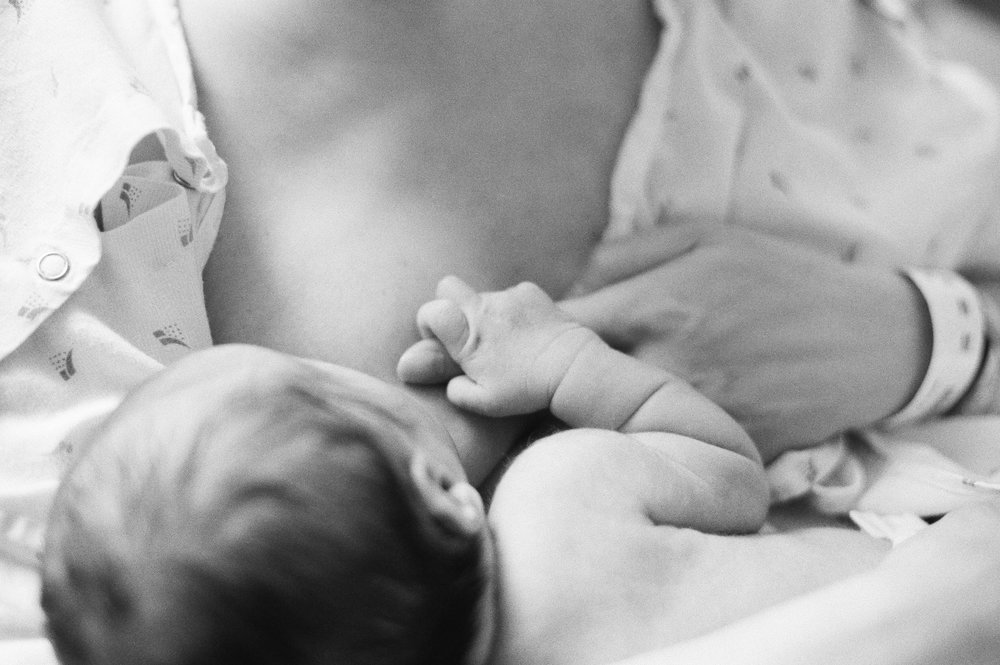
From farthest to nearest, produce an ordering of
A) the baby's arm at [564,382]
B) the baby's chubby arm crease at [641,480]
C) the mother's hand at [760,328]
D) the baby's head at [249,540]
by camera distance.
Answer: the mother's hand at [760,328] → the baby's arm at [564,382] → the baby's chubby arm crease at [641,480] → the baby's head at [249,540]

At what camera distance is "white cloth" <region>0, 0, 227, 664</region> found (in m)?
0.79

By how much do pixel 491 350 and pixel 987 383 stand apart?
55 cm

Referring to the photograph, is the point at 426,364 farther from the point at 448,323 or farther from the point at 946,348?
the point at 946,348

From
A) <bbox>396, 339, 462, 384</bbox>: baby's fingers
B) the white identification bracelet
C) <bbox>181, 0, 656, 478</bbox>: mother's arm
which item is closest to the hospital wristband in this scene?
the white identification bracelet

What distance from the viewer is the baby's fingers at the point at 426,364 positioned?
87cm

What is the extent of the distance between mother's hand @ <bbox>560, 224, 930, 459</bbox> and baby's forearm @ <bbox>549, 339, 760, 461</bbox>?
0.08 m

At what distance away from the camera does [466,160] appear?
961 mm

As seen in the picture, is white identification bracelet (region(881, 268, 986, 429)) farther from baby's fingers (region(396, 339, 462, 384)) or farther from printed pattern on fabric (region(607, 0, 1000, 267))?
baby's fingers (region(396, 339, 462, 384))

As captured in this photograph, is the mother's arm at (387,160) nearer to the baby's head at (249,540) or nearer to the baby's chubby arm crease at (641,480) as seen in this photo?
the baby's chubby arm crease at (641,480)

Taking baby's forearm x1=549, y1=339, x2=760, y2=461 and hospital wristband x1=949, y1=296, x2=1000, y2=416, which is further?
hospital wristband x1=949, y1=296, x2=1000, y2=416

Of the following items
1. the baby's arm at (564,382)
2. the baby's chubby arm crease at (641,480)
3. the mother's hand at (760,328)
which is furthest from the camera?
the mother's hand at (760,328)

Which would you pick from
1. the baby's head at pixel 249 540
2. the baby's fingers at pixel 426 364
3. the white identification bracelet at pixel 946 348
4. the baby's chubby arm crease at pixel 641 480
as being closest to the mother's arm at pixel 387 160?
the baby's fingers at pixel 426 364

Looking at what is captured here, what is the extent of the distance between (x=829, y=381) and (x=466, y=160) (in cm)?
42

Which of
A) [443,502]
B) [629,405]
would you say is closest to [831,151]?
[629,405]
